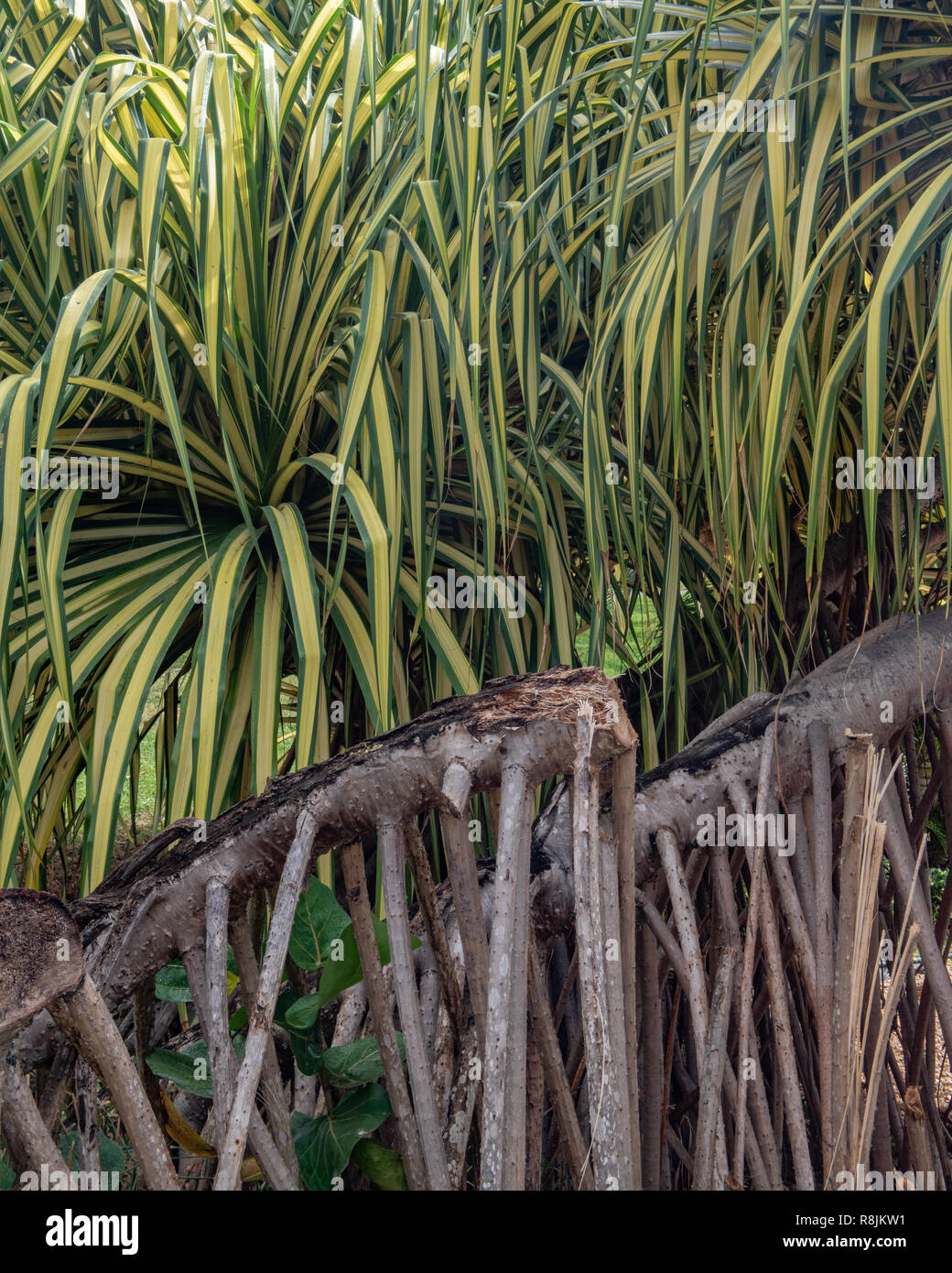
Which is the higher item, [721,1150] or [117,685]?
[117,685]

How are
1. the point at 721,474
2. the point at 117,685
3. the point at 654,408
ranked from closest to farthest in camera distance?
the point at 721,474
the point at 117,685
the point at 654,408

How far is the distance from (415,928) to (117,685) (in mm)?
419

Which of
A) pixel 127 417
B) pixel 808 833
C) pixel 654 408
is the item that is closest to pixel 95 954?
pixel 808 833

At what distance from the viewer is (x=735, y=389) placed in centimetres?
99

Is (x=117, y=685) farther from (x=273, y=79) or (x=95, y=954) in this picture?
(x=273, y=79)

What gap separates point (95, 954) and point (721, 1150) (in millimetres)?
546

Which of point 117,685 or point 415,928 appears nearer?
point 415,928

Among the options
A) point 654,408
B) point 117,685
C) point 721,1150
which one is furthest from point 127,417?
point 721,1150

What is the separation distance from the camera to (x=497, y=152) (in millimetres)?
1131

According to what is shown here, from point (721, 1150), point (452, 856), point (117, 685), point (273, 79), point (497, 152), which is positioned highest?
point (273, 79)
